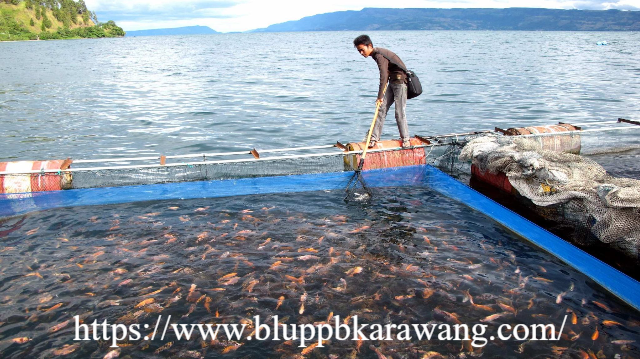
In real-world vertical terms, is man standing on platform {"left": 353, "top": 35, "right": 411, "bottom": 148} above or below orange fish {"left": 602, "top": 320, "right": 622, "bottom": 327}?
above

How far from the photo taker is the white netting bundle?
6.85 m

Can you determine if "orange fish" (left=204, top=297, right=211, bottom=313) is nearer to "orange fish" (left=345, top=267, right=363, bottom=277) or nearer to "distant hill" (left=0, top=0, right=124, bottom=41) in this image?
"orange fish" (left=345, top=267, right=363, bottom=277)

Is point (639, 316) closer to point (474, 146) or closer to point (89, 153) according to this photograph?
point (474, 146)

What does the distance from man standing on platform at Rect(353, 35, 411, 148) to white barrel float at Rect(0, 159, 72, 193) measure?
7093 millimetres

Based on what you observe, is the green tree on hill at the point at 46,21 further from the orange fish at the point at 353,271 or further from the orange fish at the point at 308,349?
the orange fish at the point at 308,349

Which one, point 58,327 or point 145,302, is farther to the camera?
point 145,302

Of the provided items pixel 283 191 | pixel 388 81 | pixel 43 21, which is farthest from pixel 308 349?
pixel 43 21

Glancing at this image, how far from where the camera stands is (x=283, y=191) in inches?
414

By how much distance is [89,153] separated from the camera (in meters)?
16.5

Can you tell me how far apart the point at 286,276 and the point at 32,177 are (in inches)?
259

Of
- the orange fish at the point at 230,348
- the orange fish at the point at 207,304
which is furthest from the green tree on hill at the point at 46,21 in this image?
the orange fish at the point at 230,348

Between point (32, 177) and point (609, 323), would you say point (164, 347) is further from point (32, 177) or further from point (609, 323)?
point (32, 177)

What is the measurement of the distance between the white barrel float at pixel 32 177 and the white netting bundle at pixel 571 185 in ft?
30.3

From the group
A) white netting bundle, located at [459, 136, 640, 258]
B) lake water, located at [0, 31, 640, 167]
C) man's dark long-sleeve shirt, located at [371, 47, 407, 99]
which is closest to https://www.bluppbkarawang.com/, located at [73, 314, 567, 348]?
white netting bundle, located at [459, 136, 640, 258]
